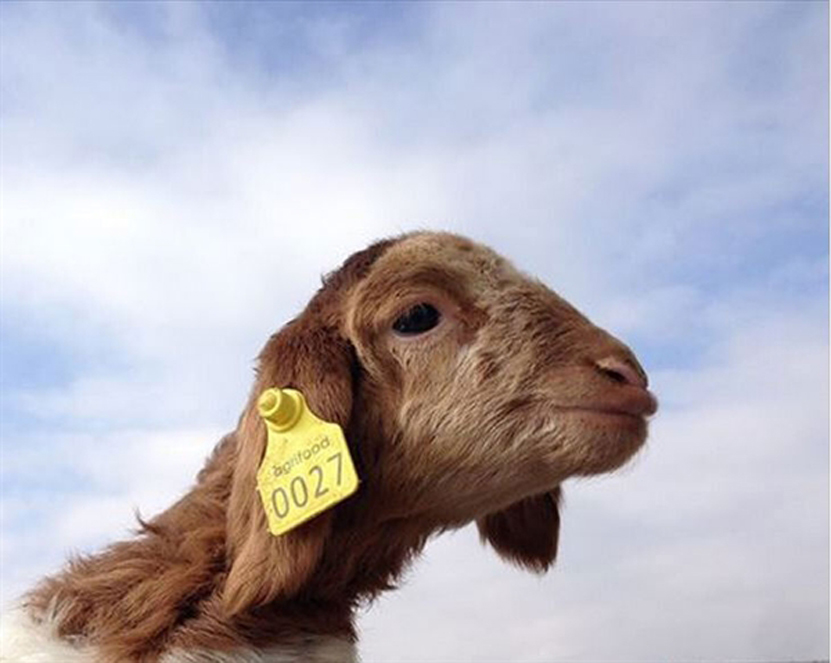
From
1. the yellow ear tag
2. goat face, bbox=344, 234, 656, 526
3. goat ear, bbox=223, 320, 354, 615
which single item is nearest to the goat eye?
goat face, bbox=344, 234, 656, 526

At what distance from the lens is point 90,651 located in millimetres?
2400

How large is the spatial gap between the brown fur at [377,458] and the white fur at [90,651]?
2 centimetres

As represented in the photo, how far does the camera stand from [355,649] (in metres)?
2.56

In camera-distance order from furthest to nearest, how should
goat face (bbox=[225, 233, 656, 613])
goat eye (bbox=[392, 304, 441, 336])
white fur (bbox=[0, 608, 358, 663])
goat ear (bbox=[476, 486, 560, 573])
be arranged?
goat ear (bbox=[476, 486, 560, 573]), goat eye (bbox=[392, 304, 441, 336]), goat face (bbox=[225, 233, 656, 613]), white fur (bbox=[0, 608, 358, 663])

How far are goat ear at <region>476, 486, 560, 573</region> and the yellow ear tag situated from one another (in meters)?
0.70

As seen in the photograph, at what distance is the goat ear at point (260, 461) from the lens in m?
2.37

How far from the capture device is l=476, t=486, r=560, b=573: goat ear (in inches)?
117

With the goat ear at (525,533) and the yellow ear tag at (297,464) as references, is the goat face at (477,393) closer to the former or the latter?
the yellow ear tag at (297,464)

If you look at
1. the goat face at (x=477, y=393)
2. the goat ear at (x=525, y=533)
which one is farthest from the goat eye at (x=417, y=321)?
the goat ear at (x=525, y=533)

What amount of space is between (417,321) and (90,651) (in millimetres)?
935

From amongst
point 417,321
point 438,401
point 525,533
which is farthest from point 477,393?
point 525,533

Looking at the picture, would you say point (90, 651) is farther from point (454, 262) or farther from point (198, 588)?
point (454, 262)

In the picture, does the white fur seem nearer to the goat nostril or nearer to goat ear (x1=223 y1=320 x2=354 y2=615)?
goat ear (x1=223 y1=320 x2=354 y2=615)

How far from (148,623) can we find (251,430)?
1.46ft
